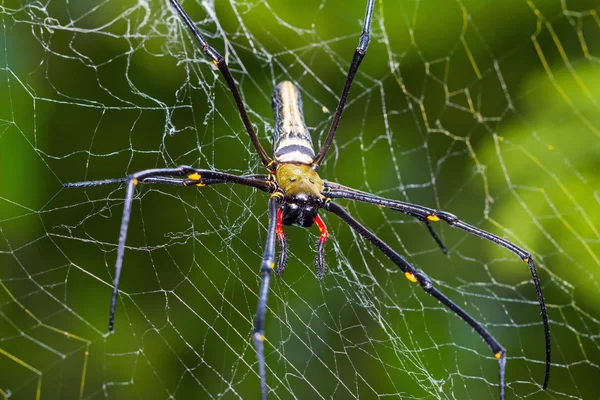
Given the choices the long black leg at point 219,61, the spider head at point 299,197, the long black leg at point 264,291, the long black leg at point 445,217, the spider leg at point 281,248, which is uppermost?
the long black leg at point 219,61

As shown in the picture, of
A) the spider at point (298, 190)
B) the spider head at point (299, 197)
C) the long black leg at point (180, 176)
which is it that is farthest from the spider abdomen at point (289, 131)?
the long black leg at point (180, 176)

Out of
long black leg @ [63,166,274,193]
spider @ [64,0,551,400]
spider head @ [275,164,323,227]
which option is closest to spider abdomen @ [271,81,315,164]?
spider @ [64,0,551,400]

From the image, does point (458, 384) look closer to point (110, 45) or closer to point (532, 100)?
point (532, 100)

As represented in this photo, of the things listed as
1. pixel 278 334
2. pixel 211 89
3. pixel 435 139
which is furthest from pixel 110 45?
pixel 435 139

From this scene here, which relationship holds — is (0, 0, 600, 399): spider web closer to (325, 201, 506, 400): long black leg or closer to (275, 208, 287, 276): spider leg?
(275, 208, 287, 276): spider leg

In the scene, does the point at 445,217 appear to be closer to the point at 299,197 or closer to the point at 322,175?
the point at 299,197

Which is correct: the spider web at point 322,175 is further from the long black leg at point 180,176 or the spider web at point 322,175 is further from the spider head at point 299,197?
the spider head at point 299,197
